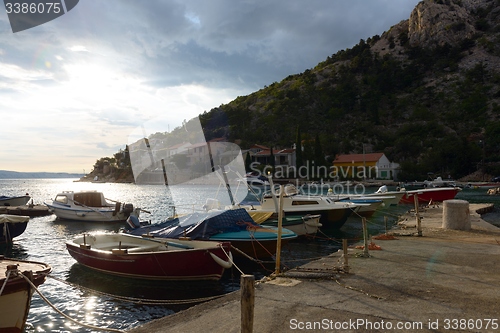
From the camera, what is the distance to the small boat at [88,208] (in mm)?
30953

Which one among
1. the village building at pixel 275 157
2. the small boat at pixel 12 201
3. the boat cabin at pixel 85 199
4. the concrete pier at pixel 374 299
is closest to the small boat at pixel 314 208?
the concrete pier at pixel 374 299

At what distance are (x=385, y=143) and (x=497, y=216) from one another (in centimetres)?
7395

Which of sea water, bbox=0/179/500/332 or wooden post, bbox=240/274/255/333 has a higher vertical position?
wooden post, bbox=240/274/255/333

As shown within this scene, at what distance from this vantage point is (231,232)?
15.1 meters

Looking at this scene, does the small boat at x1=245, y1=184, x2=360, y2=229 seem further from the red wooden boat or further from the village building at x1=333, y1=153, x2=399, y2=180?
the village building at x1=333, y1=153, x2=399, y2=180

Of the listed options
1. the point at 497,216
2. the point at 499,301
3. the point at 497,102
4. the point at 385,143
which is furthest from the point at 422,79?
the point at 499,301

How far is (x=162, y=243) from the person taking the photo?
563 inches

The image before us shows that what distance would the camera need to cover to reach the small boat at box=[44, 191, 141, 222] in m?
31.0

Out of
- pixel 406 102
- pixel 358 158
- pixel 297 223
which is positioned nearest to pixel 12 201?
pixel 297 223

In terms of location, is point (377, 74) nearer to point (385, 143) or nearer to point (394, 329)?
point (385, 143)

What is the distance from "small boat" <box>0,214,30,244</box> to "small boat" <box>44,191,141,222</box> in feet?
31.0

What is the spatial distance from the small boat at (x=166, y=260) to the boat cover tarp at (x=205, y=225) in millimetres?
580

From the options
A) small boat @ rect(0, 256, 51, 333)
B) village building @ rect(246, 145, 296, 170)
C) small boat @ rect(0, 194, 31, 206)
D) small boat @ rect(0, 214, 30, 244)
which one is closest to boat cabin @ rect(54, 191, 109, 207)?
small boat @ rect(0, 194, 31, 206)

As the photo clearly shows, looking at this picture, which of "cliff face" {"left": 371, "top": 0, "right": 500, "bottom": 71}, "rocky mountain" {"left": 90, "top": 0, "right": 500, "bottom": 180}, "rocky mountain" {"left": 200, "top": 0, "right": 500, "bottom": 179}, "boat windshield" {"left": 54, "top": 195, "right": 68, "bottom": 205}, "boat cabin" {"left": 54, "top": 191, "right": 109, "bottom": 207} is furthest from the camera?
"cliff face" {"left": 371, "top": 0, "right": 500, "bottom": 71}
